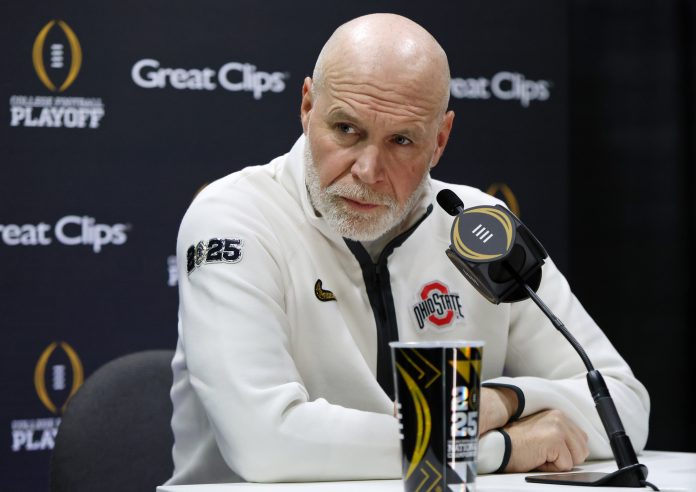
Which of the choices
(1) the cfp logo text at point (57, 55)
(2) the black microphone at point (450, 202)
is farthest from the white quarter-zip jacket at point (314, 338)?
(1) the cfp logo text at point (57, 55)

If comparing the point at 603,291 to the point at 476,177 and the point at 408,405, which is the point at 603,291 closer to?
the point at 476,177

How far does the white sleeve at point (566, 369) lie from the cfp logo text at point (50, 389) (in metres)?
1.55

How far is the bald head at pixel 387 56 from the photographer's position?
1.85 metres

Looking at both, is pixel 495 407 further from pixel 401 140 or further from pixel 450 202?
pixel 401 140

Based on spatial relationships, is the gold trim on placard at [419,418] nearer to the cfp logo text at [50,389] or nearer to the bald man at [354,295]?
the bald man at [354,295]

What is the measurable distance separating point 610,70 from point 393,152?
238 cm

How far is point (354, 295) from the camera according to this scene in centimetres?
196

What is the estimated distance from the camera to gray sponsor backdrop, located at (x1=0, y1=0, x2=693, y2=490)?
310 cm

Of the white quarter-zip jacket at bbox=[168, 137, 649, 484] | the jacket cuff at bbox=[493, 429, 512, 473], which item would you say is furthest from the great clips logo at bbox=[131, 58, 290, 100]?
the jacket cuff at bbox=[493, 429, 512, 473]

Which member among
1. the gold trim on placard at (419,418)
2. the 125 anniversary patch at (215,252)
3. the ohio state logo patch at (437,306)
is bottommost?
the gold trim on placard at (419,418)

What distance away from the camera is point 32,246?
311cm

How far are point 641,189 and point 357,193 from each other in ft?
7.89

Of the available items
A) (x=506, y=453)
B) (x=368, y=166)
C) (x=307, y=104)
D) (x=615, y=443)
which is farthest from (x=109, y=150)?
(x=615, y=443)

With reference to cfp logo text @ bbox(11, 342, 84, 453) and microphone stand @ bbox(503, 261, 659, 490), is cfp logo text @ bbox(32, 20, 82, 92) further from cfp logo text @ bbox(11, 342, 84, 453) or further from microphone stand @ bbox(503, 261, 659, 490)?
microphone stand @ bbox(503, 261, 659, 490)
